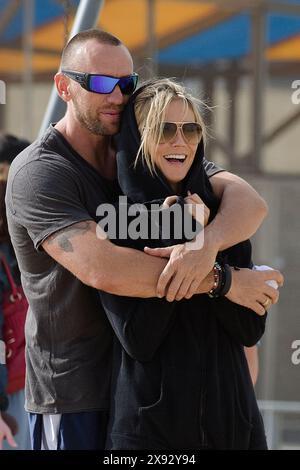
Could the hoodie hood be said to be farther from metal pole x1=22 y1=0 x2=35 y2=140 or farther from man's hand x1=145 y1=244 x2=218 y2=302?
metal pole x1=22 y1=0 x2=35 y2=140

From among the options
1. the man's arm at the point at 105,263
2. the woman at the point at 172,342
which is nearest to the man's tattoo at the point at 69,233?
the man's arm at the point at 105,263

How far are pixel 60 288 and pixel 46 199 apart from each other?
255 millimetres

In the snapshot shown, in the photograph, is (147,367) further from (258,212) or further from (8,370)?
(8,370)

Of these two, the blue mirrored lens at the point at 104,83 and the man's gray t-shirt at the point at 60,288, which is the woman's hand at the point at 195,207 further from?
the blue mirrored lens at the point at 104,83

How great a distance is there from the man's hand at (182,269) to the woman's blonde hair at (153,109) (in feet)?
0.76

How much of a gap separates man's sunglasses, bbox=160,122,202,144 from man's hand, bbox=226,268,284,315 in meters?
0.38

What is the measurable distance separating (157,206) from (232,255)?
30 centimetres

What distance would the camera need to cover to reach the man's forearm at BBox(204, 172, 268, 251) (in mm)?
2898

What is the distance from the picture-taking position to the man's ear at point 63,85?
3096 millimetres

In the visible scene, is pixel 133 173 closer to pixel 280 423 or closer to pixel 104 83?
pixel 104 83

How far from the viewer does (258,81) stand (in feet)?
26.1

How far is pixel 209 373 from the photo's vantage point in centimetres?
283

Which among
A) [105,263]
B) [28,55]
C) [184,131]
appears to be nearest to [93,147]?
[184,131]
